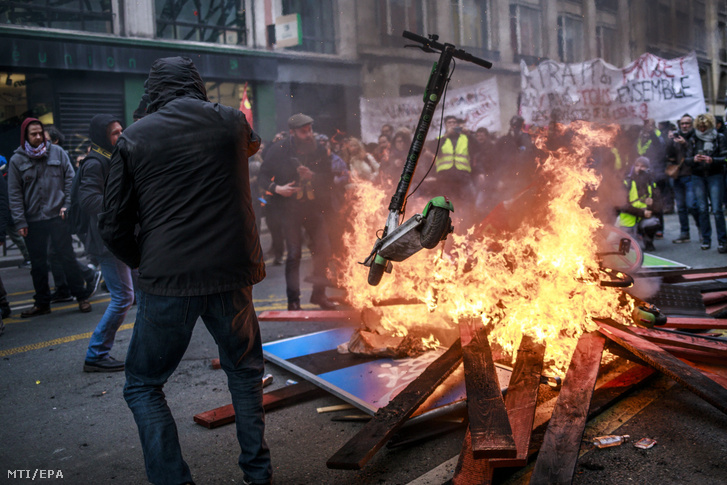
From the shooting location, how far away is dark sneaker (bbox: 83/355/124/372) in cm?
444

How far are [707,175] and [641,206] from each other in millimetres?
1396

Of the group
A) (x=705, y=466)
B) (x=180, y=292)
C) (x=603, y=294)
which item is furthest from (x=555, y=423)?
(x=180, y=292)

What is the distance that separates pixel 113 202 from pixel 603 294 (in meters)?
3.25

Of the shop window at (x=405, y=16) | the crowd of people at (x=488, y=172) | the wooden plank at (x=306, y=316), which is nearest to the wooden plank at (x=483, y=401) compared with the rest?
the wooden plank at (x=306, y=316)

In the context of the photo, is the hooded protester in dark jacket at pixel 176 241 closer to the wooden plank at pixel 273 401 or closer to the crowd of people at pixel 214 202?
the crowd of people at pixel 214 202

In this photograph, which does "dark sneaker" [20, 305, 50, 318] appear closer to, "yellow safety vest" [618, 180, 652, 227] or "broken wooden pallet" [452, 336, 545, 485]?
"broken wooden pallet" [452, 336, 545, 485]

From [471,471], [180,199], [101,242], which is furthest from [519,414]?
[101,242]

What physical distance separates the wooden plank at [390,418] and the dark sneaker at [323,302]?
2.80 meters

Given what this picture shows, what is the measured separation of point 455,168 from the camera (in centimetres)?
947

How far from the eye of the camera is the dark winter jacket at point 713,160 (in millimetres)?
9133

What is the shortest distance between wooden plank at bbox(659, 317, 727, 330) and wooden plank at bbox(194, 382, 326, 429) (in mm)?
2600

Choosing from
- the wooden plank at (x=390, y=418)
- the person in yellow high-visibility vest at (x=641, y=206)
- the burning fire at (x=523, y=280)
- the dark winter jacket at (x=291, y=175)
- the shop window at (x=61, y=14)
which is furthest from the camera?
the shop window at (x=61, y=14)

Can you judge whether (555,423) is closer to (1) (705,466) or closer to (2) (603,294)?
(1) (705,466)

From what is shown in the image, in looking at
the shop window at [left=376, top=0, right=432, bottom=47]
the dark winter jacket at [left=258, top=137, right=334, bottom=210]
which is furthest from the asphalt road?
the shop window at [left=376, top=0, right=432, bottom=47]
